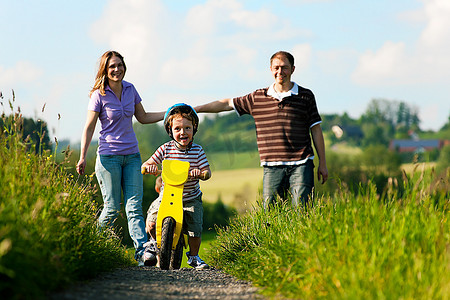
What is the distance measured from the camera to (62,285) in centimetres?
381

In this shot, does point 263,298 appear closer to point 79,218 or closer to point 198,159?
point 79,218

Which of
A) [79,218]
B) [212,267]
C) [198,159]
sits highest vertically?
[198,159]

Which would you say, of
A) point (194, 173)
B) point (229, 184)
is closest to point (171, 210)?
point (194, 173)

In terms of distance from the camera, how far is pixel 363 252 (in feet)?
12.1

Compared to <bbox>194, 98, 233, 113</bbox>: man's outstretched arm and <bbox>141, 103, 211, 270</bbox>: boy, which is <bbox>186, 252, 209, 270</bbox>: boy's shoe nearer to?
<bbox>141, 103, 211, 270</bbox>: boy

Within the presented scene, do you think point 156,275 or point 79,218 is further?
point 156,275

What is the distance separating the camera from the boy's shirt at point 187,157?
5844mm

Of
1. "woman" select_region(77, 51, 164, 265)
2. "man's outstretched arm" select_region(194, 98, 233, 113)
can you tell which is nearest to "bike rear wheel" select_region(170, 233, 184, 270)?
"woman" select_region(77, 51, 164, 265)

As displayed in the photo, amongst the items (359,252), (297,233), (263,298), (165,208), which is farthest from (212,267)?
(359,252)

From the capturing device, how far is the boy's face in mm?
5723

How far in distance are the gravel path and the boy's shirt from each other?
0.87 metres

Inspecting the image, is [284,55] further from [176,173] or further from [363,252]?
[363,252]

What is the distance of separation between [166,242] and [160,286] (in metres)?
1.17

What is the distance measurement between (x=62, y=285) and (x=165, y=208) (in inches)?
75.7
